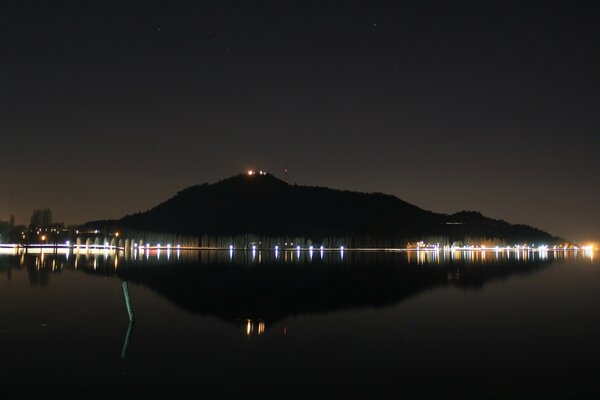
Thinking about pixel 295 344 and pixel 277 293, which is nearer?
pixel 295 344

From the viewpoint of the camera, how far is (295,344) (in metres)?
20.1

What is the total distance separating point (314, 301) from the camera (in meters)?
33.0

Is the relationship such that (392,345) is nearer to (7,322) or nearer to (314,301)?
(314,301)

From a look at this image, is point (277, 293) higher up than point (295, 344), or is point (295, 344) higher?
point (277, 293)

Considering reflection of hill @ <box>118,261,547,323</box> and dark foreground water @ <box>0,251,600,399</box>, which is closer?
dark foreground water @ <box>0,251,600,399</box>

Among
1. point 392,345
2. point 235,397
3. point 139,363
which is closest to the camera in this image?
point 235,397

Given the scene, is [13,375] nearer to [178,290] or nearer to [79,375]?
[79,375]

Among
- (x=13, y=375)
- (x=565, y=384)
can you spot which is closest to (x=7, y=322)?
(x=13, y=375)

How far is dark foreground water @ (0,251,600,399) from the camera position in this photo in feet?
48.0

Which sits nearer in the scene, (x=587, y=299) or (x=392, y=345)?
(x=392, y=345)

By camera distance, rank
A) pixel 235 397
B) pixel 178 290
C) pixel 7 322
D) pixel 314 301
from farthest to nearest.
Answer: pixel 178 290 → pixel 314 301 → pixel 7 322 → pixel 235 397

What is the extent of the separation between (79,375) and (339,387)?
695cm

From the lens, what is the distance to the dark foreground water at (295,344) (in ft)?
48.0

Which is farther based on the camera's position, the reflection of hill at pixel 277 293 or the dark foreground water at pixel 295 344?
the reflection of hill at pixel 277 293
